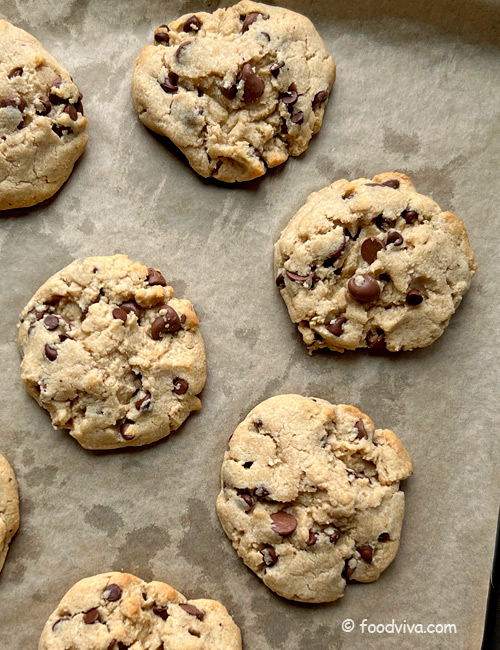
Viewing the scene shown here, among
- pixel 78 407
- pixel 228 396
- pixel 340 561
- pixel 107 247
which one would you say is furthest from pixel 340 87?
pixel 340 561

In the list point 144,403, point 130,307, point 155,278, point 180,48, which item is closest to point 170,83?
point 180,48

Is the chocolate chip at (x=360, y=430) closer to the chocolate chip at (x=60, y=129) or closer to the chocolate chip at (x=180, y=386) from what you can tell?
the chocolate chip at (x=180, y=386)

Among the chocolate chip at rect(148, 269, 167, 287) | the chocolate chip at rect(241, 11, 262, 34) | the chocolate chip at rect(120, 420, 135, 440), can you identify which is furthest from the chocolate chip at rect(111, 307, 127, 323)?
Result: the chocolate chip at rect(241, 11, 262, 34)

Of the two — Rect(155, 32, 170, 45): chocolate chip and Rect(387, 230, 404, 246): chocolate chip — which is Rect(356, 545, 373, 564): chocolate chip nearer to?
Rect(387, 230, 404, 246): chocolate chip

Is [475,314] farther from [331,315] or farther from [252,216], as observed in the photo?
[252,216]

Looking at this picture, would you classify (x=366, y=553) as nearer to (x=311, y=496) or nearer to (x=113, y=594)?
(x=311, y=496)

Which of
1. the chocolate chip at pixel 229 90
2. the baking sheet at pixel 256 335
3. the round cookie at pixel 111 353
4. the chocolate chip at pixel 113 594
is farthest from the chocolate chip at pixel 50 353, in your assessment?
the chocolate chip at pixel 229 90
